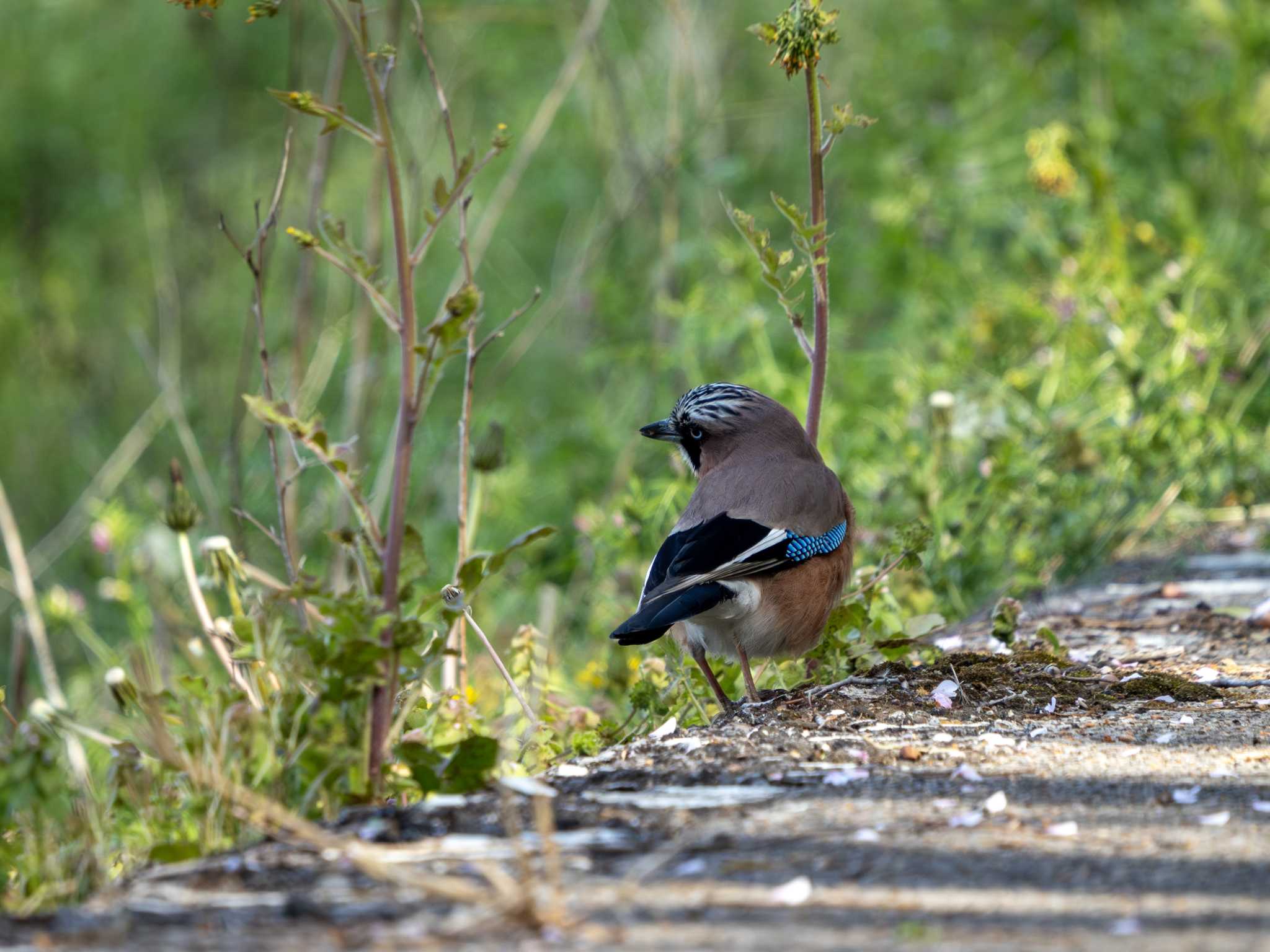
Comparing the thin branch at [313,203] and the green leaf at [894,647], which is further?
the thin branch at [313,203]

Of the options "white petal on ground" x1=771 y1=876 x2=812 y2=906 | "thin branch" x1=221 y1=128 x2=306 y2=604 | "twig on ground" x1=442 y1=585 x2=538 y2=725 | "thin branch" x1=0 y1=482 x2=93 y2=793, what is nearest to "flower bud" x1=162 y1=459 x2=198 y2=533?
"thin branch" x1=221 y1=128 x2=306 y2=604

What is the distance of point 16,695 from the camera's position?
13.9 feet

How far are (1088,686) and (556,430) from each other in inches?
179

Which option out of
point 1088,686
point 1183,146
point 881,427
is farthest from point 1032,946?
point 1183,146

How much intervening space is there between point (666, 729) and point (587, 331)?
6.09 meters

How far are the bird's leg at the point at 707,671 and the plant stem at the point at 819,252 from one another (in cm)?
65

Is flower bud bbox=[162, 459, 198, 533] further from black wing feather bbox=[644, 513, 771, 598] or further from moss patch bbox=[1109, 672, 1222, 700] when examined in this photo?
moss patch bbox=[1109, 672, 1222, 700]

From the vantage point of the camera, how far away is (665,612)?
3.55m

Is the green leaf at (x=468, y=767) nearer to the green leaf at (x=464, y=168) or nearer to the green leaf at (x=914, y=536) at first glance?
the green leaf at (x=464, y=168)

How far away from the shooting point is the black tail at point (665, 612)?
3457 millimetres

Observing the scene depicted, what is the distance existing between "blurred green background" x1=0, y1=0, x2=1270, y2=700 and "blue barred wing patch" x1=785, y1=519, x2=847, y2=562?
0.94 metres

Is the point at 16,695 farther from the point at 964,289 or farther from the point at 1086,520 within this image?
the point at 964,289

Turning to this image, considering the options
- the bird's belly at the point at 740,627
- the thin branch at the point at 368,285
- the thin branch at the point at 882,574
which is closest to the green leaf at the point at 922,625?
the thin branch at the point at 882,574

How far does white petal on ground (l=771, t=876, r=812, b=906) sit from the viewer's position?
2096 millimetres
